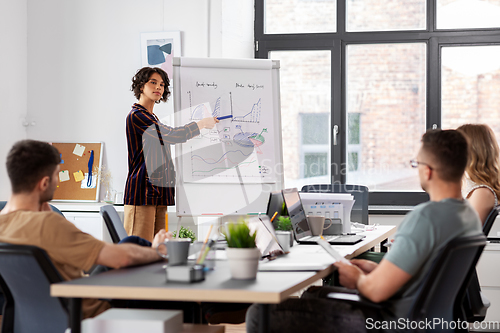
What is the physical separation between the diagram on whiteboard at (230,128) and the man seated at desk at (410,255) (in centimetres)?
183

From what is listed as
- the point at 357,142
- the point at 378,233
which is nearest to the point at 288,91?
the point at 357,142

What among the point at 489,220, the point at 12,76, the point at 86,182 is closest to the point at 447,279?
the point at 489,220

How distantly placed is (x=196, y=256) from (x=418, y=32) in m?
3.73

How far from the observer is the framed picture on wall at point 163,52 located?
449 centimetres

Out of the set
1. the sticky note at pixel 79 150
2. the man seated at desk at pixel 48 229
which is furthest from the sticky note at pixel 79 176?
the man seated at desk at pixel 48 229

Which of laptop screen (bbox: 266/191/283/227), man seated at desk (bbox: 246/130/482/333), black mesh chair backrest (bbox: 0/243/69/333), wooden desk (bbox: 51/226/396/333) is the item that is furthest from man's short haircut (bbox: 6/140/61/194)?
laptop screen (bbox: 266/191/283/227)

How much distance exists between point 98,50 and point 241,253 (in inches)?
144

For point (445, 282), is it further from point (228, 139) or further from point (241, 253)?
point (228, 139)

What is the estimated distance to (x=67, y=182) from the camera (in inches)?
185

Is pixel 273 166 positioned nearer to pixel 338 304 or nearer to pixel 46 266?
pixel 338 304

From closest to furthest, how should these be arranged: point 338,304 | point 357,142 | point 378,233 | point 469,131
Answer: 1. point 338,304
2. point 469,131
3. point 378,233
4. point 357,142

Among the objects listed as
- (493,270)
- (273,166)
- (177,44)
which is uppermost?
(177,44)

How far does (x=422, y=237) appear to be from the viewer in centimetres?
160

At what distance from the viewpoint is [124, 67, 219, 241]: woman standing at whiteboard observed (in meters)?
3.36
